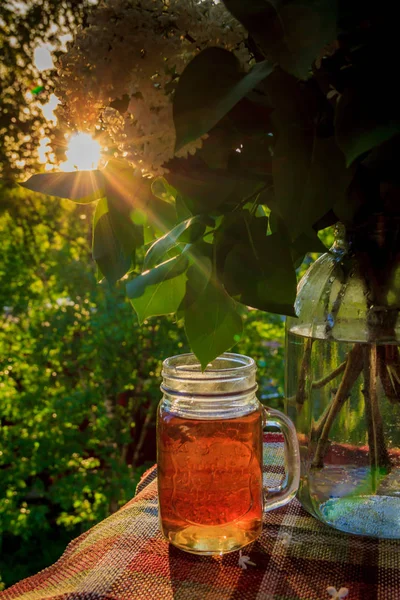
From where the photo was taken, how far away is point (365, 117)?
0.44m

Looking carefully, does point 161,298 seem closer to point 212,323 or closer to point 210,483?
point 212,323

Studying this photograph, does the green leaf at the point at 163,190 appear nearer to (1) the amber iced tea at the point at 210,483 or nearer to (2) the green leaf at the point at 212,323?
(2) the green leaf at the point at 212,323

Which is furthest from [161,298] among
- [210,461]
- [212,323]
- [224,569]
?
[224,569]

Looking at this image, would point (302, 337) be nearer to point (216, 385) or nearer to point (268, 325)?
point (216, 385)

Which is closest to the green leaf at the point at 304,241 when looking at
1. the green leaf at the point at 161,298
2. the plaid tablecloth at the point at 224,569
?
the green leaf at the point at 161,298

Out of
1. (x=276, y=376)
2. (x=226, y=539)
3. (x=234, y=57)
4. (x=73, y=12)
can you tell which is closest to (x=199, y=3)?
(x=234, y=57)

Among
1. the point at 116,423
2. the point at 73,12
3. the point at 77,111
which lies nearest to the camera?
the point at 77,111

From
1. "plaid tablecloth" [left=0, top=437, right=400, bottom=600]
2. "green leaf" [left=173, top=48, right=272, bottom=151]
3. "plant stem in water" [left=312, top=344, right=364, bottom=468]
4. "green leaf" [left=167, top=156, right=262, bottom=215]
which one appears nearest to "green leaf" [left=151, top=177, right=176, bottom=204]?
"green leaf" [left=167, top=156, right=262, bottom=215]

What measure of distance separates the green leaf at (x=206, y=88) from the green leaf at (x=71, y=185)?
0.15m

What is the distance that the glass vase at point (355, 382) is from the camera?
67cm

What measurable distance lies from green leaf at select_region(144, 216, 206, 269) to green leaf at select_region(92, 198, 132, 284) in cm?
4

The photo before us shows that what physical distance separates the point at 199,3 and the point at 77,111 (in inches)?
5.5

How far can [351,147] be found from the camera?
432mm

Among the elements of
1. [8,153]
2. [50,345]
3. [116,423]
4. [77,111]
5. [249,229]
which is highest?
[8,153]
